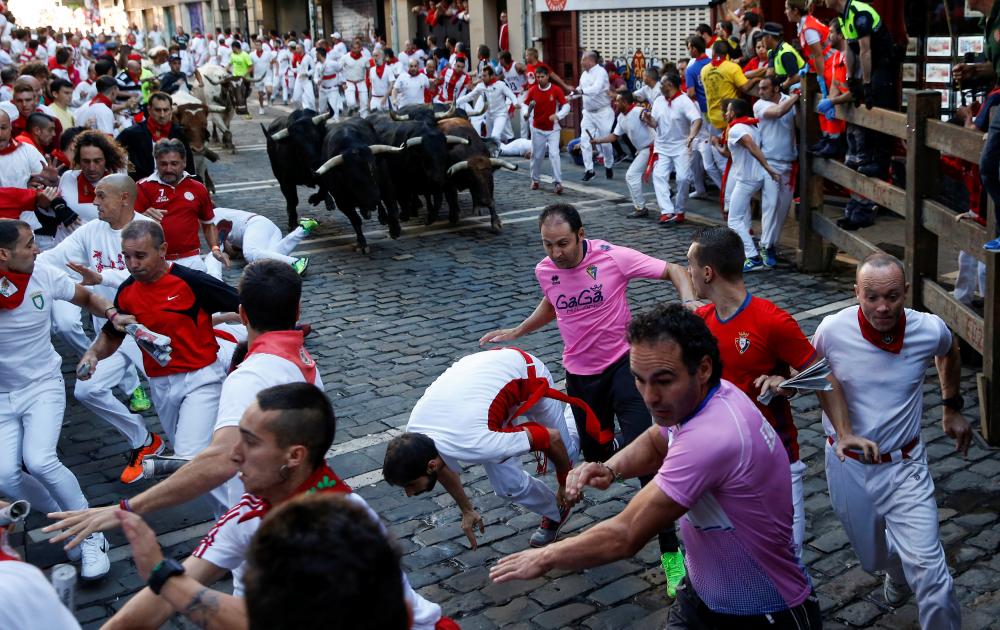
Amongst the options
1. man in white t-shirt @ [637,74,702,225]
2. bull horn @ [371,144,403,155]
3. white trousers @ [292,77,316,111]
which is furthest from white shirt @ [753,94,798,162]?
white trousers @ [292,77,316,111]

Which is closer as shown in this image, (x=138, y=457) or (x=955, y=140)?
(x=138, y=457)

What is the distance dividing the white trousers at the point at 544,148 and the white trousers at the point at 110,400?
1044 centimetres

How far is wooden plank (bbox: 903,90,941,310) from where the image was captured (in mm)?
8593

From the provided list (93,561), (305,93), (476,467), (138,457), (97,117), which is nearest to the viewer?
(93,561)

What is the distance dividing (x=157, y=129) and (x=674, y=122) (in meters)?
6.63

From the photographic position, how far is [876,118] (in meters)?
9.82

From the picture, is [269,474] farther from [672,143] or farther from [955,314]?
[672,143]

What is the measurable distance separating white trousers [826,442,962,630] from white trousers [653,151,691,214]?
9601 millimetres

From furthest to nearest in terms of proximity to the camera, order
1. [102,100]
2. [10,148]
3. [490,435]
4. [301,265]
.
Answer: [102,100] → [301,265] → [10,148] → [490,435]

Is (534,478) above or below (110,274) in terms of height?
below

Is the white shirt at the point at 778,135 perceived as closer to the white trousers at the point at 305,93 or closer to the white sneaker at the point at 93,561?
the white sneaker at the point at 93,561

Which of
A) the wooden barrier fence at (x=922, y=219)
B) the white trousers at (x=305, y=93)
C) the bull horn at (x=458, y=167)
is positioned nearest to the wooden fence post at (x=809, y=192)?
the wooden barrier fence at (x=922, y=219)

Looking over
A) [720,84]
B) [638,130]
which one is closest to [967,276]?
[720,84]

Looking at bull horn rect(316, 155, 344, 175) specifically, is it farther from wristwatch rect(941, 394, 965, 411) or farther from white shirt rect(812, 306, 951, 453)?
wristwatch rect(941, 394, 965, 411)
